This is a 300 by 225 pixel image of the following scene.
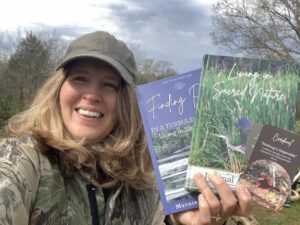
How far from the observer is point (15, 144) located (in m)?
1.55

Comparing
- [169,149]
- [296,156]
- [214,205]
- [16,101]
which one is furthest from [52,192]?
[16,101]

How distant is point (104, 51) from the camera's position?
1829 millimetres

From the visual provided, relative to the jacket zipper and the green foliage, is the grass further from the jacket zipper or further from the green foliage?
the green foliage

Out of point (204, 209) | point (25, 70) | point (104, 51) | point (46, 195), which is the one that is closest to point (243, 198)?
point (204, 209)

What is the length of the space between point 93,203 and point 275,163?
684 millimetres

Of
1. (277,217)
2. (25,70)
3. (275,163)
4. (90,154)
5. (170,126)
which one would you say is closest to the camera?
(275,163)

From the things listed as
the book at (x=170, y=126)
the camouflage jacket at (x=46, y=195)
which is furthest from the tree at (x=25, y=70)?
the book at (x=170, y=126)

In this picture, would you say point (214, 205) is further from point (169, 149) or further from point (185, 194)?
point (169, 149)

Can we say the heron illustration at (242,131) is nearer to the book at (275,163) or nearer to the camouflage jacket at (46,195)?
the book at (275,163)

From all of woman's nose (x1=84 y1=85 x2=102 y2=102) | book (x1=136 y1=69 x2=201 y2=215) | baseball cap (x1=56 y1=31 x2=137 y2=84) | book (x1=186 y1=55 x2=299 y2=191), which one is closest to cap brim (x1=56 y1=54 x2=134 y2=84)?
baseball cap (x1=56 y1=31 x2=137 y2=84)

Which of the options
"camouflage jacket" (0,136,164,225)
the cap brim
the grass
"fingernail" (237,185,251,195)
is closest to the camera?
"camouflage jacket" (0,136,164,225)

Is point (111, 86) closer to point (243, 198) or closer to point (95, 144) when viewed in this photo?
point (95, 144)

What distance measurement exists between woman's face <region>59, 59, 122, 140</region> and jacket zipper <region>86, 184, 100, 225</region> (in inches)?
10.3

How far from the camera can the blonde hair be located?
1704 millimetres
